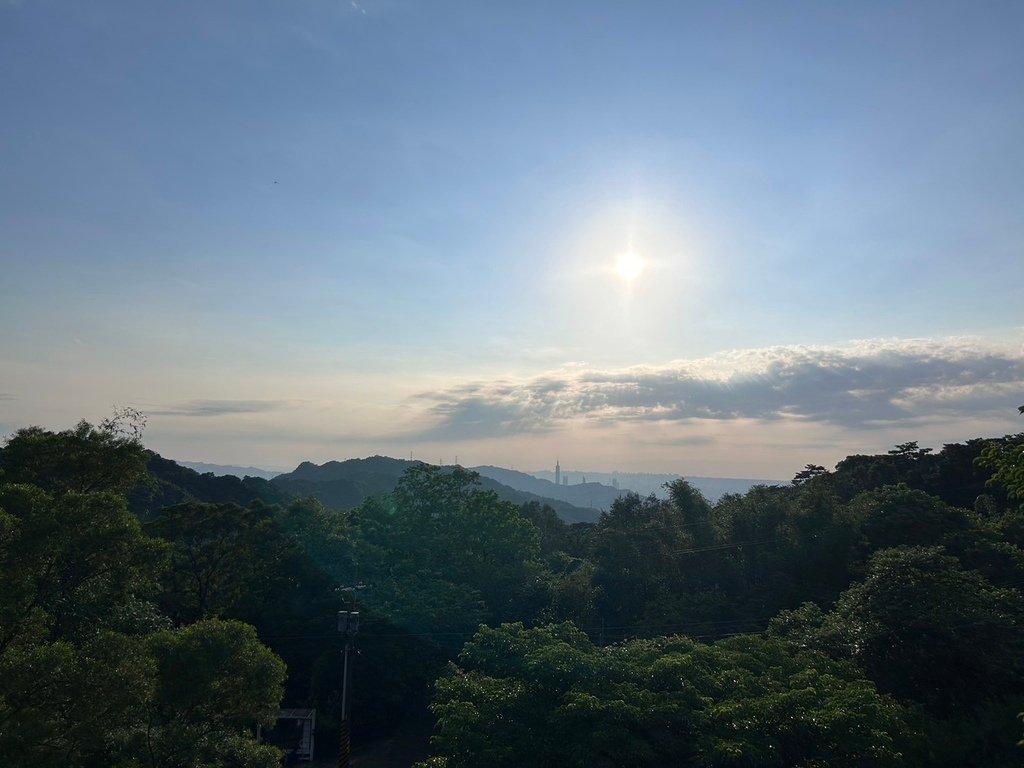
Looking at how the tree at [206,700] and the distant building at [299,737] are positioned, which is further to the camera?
the distant building at [299,737]

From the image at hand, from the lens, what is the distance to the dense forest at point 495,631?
12.4m

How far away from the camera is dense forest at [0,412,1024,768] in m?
12.4

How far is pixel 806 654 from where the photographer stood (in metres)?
17.3

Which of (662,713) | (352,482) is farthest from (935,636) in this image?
(352,482)

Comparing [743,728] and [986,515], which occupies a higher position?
[986,515]

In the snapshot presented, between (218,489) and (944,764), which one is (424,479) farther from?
(218,489)

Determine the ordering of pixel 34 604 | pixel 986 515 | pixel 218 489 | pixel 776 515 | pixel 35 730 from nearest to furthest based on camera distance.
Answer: pixel 35 730 → pixel 34 604 → pixel 986 515 → pixel 776 515 → pixel 218 489

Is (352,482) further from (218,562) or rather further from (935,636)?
(935,636)

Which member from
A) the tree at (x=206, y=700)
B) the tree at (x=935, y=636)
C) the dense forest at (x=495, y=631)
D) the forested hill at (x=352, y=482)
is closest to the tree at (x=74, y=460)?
the dense forest at (x=495, y=631)

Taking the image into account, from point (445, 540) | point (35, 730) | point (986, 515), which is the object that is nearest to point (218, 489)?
point (445, 540)

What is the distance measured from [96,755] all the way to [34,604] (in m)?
3.48

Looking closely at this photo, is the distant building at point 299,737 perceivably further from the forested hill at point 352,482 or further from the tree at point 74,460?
the forested hill at point 352,482

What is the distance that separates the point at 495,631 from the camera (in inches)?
693

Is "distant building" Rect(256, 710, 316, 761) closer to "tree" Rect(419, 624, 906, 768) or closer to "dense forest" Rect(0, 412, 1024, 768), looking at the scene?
"dense forest" Rect(0, 412, 1024, 768)
